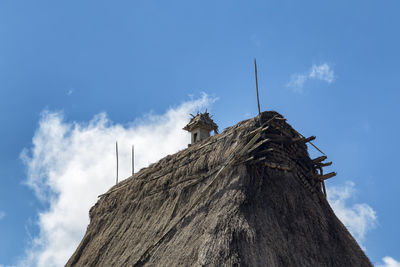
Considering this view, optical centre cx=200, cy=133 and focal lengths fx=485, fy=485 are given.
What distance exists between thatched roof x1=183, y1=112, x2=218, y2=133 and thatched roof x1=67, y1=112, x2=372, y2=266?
11.1ft

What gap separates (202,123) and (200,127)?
21 centimetres

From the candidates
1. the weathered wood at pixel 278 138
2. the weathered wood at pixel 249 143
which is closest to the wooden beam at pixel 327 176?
the weathered wood at pixel 278 138

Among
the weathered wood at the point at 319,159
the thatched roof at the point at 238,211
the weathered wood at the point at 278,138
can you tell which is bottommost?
the thatched roof at the point at 238,211

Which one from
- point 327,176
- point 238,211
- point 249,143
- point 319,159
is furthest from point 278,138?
point 238,211

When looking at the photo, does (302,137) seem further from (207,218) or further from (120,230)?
(120,230)

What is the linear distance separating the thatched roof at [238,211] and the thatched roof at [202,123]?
11.1ft

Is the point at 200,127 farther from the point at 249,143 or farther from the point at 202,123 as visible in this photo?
the point at 249,143

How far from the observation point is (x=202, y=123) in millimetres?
22328

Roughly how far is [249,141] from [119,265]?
6.39m

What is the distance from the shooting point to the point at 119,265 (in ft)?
56.0

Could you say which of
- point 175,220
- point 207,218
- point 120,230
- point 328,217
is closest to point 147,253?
point 175,220

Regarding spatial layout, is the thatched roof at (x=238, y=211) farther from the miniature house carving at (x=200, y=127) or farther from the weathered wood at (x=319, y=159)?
the miniature house carving at (x=200, y=127)

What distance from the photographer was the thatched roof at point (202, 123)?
22297 mm

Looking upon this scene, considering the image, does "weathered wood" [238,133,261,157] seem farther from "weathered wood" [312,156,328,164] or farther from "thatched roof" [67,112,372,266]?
"weathered wood" [312,156,328,164]
